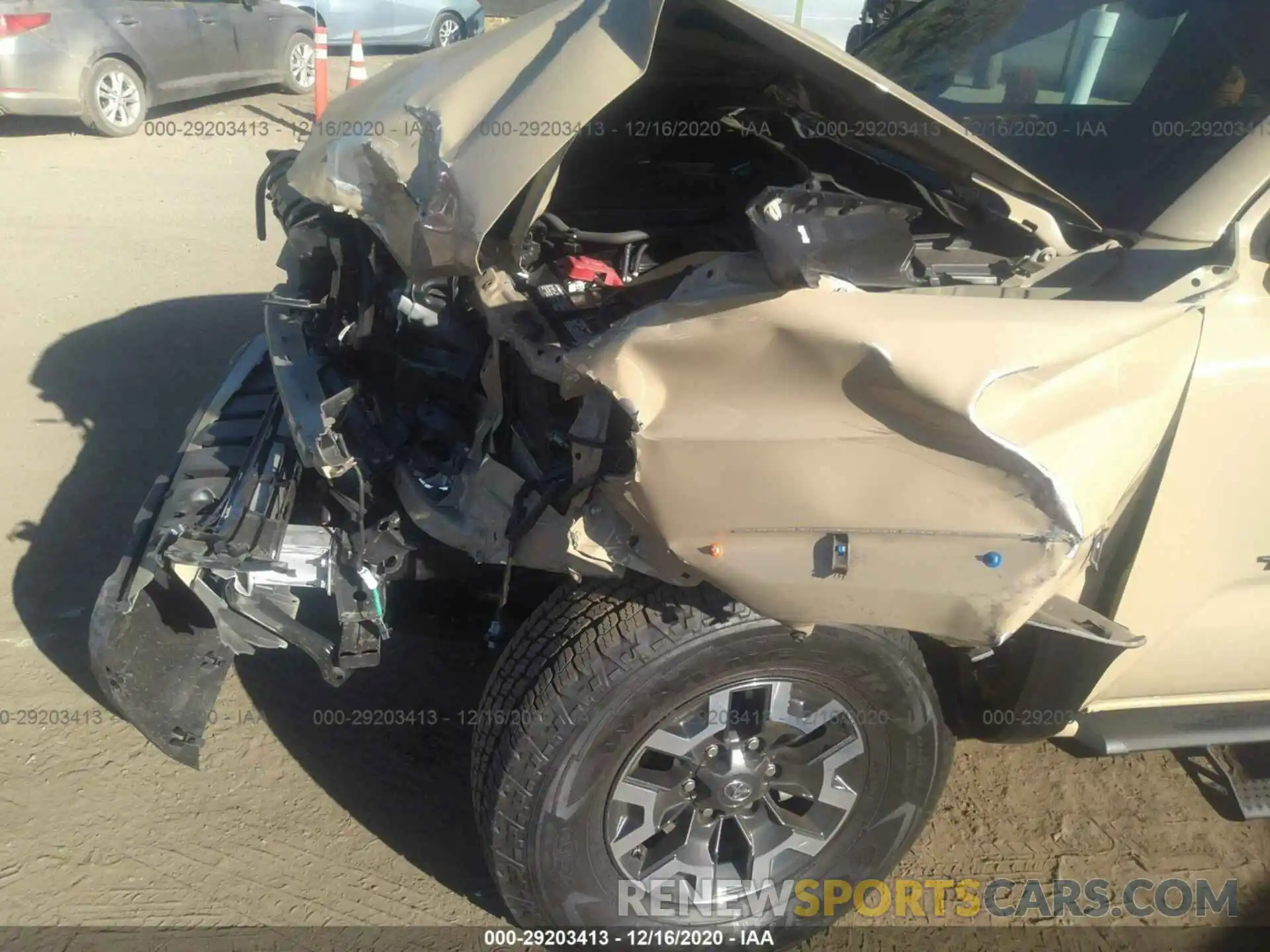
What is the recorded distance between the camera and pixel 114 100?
872 centimetres

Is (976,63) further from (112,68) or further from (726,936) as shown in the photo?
(112,68)

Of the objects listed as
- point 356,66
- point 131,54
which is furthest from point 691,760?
point 131,54

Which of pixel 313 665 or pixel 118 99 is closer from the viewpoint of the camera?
pixel 313 665

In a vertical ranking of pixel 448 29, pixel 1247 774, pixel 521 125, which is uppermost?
pixel 521 125

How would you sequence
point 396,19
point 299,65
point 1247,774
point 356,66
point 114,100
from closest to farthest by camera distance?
point 1247,774, point 114,100, point 356,66, point 299,65, point 396,19

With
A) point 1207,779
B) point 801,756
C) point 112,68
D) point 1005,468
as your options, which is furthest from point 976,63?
point 112,68

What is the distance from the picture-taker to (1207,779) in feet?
9.36

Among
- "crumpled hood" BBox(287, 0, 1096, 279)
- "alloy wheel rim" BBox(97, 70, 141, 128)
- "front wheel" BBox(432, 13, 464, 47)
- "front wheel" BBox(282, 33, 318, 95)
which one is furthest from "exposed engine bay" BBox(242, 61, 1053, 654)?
"front wheel" BBox(432, 13, 464, 47)

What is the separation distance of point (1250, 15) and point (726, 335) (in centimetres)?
183

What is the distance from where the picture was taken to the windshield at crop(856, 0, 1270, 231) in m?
2.28

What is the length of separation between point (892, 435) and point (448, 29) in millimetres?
14211

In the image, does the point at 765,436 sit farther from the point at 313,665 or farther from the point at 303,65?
the point at 303,65
